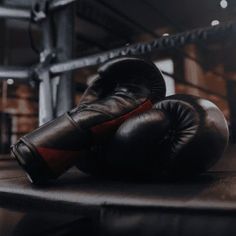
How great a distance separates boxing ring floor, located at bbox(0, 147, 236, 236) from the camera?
36 cm

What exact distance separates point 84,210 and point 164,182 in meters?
0.17

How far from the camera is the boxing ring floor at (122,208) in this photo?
0.36m

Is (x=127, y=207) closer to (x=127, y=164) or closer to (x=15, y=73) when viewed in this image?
(x=127, y=164)

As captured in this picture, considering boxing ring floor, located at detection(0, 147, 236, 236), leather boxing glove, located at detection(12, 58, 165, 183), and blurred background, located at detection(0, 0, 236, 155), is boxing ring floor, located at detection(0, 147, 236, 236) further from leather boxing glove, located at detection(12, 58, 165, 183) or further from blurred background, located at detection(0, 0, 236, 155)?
blurred background, located at detection(0, 0, 236, 155)

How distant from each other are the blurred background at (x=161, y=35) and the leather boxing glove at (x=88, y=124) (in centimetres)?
74

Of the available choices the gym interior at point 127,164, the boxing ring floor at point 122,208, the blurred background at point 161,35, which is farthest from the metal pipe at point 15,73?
the boxing ring floor at point 122,208

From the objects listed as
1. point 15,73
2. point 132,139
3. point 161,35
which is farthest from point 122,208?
point 161,35

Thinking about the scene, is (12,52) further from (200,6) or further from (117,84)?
(117,84)

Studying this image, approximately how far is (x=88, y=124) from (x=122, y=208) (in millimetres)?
200

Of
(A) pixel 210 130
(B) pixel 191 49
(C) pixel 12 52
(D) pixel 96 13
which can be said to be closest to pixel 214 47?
(B) pixel 191 49

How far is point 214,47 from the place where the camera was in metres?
3.28

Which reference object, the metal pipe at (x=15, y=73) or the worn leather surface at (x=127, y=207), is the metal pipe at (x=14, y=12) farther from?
the worn leather surface at (x=127, y=207)

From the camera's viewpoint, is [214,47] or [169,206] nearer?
[169,206]

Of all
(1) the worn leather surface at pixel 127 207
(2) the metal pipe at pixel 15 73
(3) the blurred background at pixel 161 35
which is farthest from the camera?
(3) the blurred background at pixel 161 35
